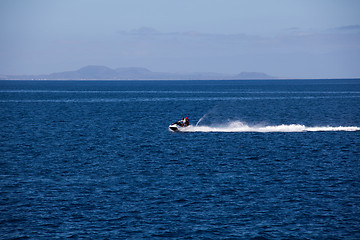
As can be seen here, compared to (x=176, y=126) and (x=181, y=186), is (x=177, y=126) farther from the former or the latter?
(x=181, y=186)

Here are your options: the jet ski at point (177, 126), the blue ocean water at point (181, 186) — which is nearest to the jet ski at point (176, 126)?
the jet ski at point (177, 126)

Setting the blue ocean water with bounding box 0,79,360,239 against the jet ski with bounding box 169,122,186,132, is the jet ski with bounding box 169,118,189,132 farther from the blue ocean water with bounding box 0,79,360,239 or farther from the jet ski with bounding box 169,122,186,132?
the blue ocean water with bounding box 0,79,360,239

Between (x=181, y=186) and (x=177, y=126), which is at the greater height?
(x=177, y=126)

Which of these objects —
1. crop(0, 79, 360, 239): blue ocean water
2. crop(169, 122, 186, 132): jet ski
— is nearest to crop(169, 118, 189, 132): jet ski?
crop(169, 122, 186, 132): jet ski

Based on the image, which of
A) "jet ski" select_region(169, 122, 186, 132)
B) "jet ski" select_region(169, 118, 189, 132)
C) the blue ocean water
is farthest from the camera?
"jet ski" select_region(169, 122, 186, 132)

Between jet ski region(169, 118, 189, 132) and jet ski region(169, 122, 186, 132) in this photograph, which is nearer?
jet ski region(169, 118, 189, 132)

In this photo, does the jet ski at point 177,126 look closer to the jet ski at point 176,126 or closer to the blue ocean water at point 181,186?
the jet ski at point 176,126

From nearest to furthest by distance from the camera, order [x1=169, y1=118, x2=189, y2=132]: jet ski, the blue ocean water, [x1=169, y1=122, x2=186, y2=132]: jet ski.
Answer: the blue ocean water, [x1=169, y1=118, x2=189, y2=132]: jet ski, [x1=169, y1=122, x2=186, y2=132]: jet ski

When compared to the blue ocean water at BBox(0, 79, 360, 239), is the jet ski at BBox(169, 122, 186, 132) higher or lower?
higher

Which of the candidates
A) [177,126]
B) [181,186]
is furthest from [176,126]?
[181,186]

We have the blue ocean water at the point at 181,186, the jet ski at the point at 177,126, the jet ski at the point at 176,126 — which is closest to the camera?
the blue ocean water at the point at 181,186

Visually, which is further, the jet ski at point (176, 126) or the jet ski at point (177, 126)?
the jet ski at point (176, 126)

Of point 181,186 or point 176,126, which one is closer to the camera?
point 181,186

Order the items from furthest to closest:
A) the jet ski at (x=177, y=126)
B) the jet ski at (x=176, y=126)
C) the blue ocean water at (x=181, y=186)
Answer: the jet ski at (x=176, y=126) → the jet ski at (x=177, y=126) → the blue ocean water at (x=181, y=186)
